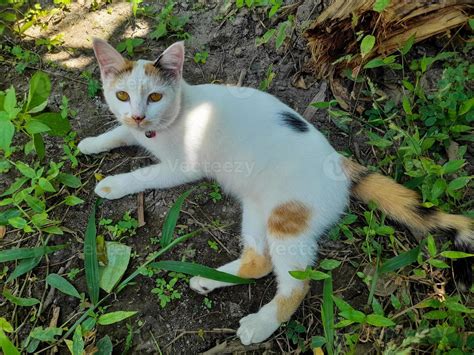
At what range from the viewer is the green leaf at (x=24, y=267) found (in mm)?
2240

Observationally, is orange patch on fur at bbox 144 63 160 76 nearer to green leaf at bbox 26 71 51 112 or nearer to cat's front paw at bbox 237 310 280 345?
green leaf at bbox 26 71 51 112

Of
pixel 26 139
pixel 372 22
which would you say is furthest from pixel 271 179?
pixel 26 139

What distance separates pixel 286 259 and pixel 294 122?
0.78 metres

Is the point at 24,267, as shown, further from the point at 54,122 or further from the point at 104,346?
the point at 54,122

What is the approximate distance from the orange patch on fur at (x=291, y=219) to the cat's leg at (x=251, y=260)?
0.59 ft

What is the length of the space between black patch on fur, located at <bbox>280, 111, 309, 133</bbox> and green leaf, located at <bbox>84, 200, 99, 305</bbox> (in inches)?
49.6

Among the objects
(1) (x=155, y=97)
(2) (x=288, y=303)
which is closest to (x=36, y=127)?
(1) (x=155, y=97)

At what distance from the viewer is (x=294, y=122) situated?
2365 mm

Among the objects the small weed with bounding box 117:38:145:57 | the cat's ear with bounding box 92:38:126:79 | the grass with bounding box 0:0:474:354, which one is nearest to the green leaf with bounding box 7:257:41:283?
the grass with bounding box 0:0:474:354

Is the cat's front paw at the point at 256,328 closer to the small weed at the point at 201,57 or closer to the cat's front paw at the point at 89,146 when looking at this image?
the cat's front paw at the point at 89,146

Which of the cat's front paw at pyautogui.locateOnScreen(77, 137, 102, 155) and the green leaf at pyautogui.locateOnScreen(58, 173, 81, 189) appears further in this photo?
the cat's front paw at pyautogui.locateOnScreen(77, 137, 102, 155)

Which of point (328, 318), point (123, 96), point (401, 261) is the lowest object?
point (328, 318)

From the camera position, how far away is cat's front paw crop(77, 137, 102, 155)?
9.09 ft

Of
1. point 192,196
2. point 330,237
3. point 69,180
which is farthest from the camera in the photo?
point 192,196
